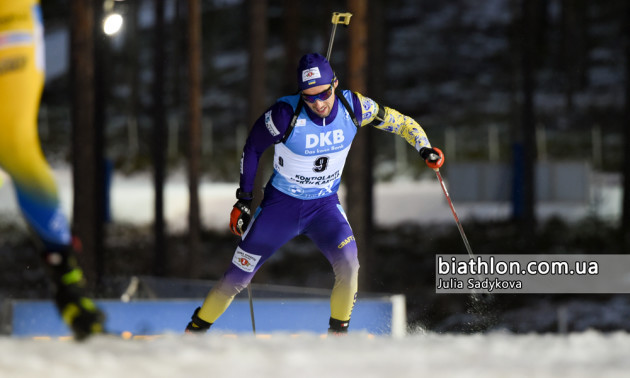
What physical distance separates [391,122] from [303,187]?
0.81m

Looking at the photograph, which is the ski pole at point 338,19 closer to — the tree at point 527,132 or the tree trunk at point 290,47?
the tree at point 527,132

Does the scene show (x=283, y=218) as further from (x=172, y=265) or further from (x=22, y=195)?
(x=172, y=265)

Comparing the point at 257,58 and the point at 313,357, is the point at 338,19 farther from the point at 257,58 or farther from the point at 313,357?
the point at 257,58

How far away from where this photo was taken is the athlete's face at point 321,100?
203 inches

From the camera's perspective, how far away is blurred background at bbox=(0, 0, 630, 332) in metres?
12.9

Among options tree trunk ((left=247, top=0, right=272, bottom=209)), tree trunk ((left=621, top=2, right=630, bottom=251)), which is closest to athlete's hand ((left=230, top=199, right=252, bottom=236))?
tree trunk ((left=247, top=0, right=272, bottom=209))

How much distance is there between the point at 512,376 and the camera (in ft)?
9.22

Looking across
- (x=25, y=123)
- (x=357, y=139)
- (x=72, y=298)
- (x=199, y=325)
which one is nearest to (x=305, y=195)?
(x=199, y=325)

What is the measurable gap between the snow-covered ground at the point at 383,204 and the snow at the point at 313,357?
15822mm

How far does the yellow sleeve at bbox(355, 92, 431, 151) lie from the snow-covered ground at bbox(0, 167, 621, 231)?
13543mm

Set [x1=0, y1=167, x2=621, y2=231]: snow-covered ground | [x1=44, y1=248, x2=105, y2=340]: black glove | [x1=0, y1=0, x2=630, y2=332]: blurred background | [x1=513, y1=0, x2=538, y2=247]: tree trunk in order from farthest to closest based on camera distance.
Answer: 1. [x1=0, y1=167, x2=621, y2=231]: snow-covered ground
2. [x1=513, y1=0, x2=538, y2=247]: tree trunk
3. [x1=0, y1=0, x2=630, y2=332]: blurred background
4. [x1=44, y1=248, x2=105, y2=340]: black glove

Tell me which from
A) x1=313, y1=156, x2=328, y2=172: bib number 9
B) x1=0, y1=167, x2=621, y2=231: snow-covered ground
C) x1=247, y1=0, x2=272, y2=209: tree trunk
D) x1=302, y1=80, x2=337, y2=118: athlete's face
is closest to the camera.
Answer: x1=302, y1=80, x2=337, y2=118: athlete's face

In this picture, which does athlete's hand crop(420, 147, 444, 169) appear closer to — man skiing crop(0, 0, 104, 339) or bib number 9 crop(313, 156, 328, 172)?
bib number 9 crop(313, 156, 328, 172)

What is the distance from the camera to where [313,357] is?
298cm
